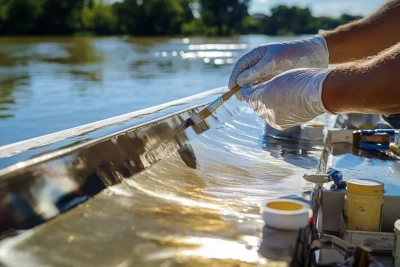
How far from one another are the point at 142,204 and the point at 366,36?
1.01m

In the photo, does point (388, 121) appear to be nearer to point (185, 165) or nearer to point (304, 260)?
point (185, 165)

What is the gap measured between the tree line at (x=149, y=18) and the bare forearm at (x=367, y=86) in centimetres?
2901

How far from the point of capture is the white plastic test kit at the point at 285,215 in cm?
95

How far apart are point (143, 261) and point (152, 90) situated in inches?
172

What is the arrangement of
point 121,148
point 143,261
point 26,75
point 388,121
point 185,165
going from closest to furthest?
point 143,261 < point 121,148 < point 185,165 < point 388,121 < point 26,75

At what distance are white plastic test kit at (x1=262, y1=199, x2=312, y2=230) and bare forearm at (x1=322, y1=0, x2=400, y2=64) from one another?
3.02 feet

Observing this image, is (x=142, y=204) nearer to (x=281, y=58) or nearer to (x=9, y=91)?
(x=281, y=58)

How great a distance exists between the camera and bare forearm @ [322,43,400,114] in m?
1.12

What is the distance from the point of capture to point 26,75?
650 cm

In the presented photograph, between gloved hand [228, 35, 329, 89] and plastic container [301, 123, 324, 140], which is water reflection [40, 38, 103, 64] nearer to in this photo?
plastic container [301, 123, 324, 140]

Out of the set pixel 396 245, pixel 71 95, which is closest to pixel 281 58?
pixel 396 245

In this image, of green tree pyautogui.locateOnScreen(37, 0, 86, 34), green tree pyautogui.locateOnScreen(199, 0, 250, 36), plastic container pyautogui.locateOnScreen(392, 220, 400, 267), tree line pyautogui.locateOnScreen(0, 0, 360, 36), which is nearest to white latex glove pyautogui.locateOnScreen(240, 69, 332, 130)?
plastic container pyautogui.locateOnScreen(392, 220, 400, 267)

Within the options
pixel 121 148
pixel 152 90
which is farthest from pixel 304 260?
pixel 152 90

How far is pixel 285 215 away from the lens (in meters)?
0.95
